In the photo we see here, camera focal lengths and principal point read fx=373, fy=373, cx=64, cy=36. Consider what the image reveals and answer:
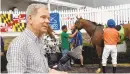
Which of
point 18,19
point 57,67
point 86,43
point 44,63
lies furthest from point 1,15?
point 44,63

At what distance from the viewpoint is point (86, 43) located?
1723cm

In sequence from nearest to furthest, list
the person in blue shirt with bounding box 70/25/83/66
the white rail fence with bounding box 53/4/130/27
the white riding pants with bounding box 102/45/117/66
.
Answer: the white riding pants with bounding box 102/45/117/66, the person in blue shirt with bounding box 70/25/83/66, the white rail fence with bounding box 53/4/130/27

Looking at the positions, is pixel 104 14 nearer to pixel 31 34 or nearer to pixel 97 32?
pixel 97 32

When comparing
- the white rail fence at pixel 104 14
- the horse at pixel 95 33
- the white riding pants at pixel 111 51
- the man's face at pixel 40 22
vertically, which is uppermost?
the white rail fence at pixel 104 14

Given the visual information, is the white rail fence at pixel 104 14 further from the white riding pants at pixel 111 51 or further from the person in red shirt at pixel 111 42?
the white riding pants at pixel 111 51

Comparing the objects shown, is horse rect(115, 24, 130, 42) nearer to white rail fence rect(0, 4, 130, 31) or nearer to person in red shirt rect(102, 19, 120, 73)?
person in red shirt rect(102, 19, 120, 73)

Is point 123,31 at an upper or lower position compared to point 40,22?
lower

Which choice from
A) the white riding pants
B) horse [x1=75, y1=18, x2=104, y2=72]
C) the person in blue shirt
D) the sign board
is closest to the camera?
the white riding pants

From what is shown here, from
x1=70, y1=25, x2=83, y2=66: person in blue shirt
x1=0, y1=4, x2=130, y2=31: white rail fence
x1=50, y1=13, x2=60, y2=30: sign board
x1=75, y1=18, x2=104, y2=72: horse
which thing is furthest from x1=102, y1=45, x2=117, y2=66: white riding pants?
x1=50, y1=13, x2=60, y2=30: sign board

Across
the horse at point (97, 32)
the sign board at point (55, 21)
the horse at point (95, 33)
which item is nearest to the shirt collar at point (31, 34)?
the horse at point (95, 33)

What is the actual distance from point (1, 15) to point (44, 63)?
60.0ft

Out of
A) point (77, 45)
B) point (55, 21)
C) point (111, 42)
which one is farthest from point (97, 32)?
point (55, 21)

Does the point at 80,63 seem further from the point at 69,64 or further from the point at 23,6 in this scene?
the point at 23,6

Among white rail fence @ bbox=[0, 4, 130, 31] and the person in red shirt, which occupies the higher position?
white rail fence @ bbox=[0, 4, 130, 31]
